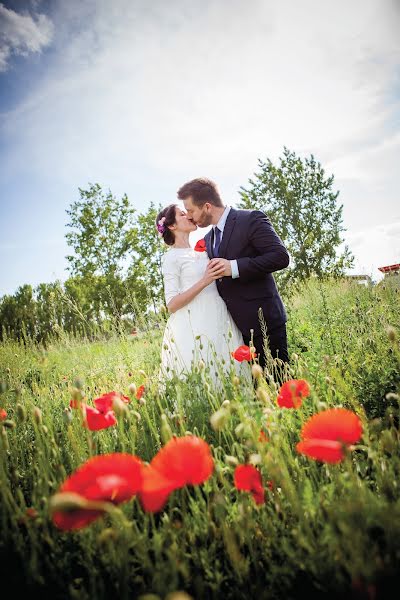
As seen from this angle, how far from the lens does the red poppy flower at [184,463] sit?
757 mm

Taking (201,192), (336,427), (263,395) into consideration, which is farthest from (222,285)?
(336,427)

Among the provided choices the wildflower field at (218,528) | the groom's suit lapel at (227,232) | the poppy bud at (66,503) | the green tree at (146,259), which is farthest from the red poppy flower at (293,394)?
the green tree at (146,259)

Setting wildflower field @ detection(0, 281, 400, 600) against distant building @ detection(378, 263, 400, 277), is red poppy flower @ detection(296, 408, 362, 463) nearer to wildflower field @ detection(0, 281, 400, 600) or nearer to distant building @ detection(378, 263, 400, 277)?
wildflower field @ detection(0, 281, 400, 600)

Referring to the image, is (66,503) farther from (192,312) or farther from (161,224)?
(161,224)

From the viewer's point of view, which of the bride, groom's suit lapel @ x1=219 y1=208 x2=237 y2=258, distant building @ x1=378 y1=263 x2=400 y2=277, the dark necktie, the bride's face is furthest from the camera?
distant building @ x1=378 y1=263 x2=400 y2=277

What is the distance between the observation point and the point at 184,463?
2.51 feet

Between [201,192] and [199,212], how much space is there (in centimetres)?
19

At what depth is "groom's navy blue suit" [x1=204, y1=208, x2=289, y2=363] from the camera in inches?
110

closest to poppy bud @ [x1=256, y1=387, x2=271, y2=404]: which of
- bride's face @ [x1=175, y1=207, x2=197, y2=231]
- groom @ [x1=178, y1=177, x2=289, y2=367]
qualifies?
groom @ [x1=178, y1=177, x2=289, y2=367]

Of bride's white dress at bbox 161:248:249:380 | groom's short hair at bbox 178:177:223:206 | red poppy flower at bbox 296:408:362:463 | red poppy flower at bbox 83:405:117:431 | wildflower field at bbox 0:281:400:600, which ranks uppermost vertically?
groom's short hair at bbox 178:177:223:206

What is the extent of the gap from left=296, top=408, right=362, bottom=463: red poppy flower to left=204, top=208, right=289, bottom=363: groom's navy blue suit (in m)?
1.91

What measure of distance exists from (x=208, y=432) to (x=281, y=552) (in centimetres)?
84

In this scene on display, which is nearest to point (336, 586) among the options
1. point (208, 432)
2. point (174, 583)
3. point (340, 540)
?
point (340, 540)

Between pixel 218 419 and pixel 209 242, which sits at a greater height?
pixel 209 242
